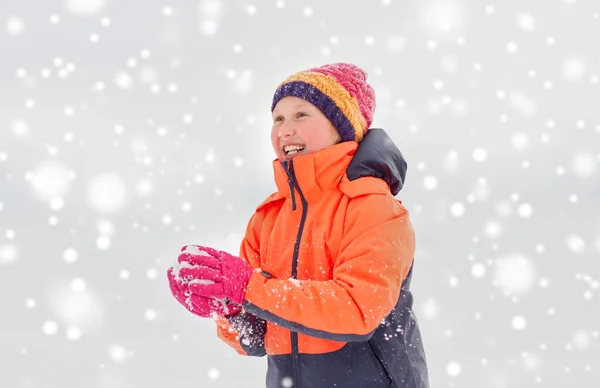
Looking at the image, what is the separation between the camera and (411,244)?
75.0 inches

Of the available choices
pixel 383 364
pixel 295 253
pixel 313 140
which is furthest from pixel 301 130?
pixel 383 364

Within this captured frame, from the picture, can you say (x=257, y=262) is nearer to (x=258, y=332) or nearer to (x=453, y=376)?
(x=258, y=332)

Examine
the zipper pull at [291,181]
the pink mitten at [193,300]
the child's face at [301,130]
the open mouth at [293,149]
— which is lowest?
the pink mitten at [193,300]

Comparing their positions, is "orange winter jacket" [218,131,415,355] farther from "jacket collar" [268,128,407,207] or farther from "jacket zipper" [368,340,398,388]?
"jacket zipper" [368,340,398,388]

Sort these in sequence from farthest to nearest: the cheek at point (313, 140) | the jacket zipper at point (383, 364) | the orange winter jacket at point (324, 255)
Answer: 1. the cheek at point (313, 140)
2. the jacket zipper at point (383, 364)
3. the orange winter jacket at point (324, 255)

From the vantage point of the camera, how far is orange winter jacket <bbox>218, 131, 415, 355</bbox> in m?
1.71

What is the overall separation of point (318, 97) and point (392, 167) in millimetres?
393

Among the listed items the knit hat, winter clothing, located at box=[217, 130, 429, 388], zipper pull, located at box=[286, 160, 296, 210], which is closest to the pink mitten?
winter clothing, located at box=[217, 130, 429, 388]

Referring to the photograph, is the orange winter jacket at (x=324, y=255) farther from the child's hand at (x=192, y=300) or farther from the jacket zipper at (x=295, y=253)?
the child's hand at (x=192, y=300)

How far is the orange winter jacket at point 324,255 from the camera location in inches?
67.2

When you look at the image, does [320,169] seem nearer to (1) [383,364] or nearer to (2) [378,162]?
(2) [378,162]

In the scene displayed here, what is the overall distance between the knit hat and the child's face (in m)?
→ 0.02

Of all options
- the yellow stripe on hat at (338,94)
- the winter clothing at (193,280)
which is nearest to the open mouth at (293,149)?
the yellow stripe on hat at (338,94)

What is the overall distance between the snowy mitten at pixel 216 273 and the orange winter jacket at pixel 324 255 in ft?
0.11
